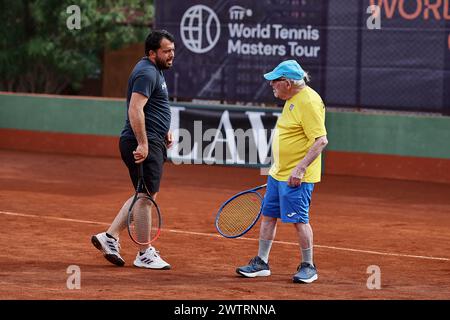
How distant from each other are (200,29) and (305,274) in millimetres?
10068

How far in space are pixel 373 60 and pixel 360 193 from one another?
98.6 inches

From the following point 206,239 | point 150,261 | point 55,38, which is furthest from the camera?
point 55,38

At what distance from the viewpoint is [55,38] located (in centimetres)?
2456

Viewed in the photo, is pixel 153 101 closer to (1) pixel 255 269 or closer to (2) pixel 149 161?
(2) pixel 149 161

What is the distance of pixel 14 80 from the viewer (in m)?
24.9

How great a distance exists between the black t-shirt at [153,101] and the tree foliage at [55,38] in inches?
543

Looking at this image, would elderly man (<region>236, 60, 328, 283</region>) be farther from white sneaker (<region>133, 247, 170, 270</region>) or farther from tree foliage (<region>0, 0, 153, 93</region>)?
tree foliage (<region>0, 0, 153, 93</region>)

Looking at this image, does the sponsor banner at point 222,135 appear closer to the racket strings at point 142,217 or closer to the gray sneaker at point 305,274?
the racket strings at point 142,217

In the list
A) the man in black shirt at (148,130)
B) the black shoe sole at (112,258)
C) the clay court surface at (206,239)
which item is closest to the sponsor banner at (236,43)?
the clay court surface at (206,239)

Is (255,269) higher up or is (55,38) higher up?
(55,38)

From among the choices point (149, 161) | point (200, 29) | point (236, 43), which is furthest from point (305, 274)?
point (200, 29)

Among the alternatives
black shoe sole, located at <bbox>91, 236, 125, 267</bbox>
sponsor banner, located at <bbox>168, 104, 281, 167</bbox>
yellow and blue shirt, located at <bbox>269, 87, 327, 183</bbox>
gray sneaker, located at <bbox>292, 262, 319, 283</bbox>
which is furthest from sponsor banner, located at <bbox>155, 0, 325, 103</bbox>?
gray sneaker, located at <bbox>292, 262, 319, 283</bbox>

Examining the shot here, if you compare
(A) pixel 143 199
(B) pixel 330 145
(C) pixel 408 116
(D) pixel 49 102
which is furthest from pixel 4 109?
(A) pixel 143 199

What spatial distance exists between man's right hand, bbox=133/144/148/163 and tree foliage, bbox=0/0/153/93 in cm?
1410
